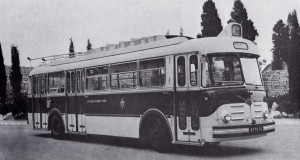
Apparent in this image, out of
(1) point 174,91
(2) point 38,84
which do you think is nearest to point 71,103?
(2) point 38,84

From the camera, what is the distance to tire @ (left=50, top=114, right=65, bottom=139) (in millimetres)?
17825

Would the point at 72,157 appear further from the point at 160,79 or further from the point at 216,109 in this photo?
the point at 216,109

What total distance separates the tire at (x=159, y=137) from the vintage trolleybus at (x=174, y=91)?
0.03m

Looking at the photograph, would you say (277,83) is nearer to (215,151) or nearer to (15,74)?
(15,74)

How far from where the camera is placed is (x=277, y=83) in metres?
37.0

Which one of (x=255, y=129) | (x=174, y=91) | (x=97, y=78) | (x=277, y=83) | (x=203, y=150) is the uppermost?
(x=97, y=78)

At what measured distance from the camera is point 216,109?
1117 cm

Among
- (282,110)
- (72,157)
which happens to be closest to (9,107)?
(282,110)

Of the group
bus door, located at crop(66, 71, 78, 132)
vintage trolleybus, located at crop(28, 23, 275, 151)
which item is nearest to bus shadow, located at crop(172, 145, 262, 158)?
vintage trolleybus, located at crop(28, 23, 275, 151)

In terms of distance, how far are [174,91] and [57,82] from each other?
739cm

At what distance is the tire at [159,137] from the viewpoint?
12500 mm

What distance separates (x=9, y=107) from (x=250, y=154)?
28.0m

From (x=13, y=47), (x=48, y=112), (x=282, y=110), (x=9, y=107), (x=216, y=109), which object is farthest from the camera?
(x=13, y=47)

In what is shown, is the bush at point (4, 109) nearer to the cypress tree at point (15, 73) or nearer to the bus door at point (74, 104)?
the cypress tree at point (15, 73)
